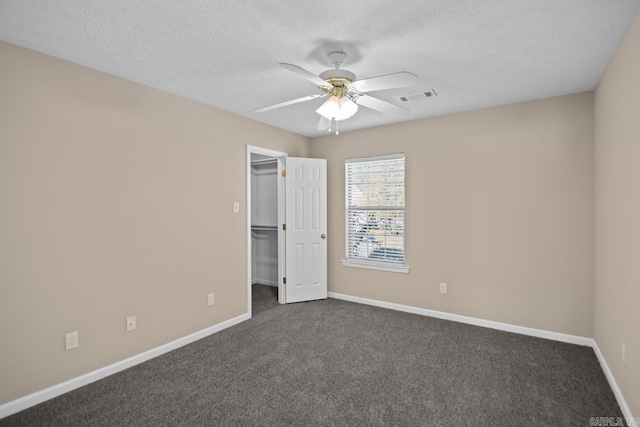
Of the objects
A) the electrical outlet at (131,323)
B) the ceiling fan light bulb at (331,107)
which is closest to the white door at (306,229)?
the electrical outlet at (131,323)

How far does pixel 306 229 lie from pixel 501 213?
2477mm

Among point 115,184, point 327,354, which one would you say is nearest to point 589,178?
point 327,354

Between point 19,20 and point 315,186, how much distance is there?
339cm

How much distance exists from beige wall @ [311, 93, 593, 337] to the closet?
6.32ft

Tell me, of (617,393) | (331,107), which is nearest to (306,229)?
(331,107)

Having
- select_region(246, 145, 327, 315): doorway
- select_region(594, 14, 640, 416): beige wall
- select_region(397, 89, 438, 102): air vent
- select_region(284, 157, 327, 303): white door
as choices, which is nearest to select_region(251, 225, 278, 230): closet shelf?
select_region(246, 145, 327, 315): doorway

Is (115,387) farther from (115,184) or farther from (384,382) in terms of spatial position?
(384,382)

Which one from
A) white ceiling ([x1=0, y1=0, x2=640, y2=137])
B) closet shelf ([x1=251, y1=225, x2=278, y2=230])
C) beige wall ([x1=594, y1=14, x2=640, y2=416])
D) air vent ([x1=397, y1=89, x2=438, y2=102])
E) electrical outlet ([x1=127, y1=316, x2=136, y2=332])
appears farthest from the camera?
closet shelf ([x1=251, y1=225, x2=278, y2=230])

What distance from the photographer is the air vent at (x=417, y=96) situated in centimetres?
313

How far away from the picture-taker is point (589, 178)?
3111mm

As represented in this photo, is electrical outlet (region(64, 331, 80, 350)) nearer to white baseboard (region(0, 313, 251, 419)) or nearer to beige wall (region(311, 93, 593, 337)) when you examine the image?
white baseboard (region(0, 313, 251, 419))

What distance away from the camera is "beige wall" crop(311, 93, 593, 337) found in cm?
318

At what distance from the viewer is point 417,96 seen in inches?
128

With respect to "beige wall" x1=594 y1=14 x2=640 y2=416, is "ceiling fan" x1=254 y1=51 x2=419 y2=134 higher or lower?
higher
